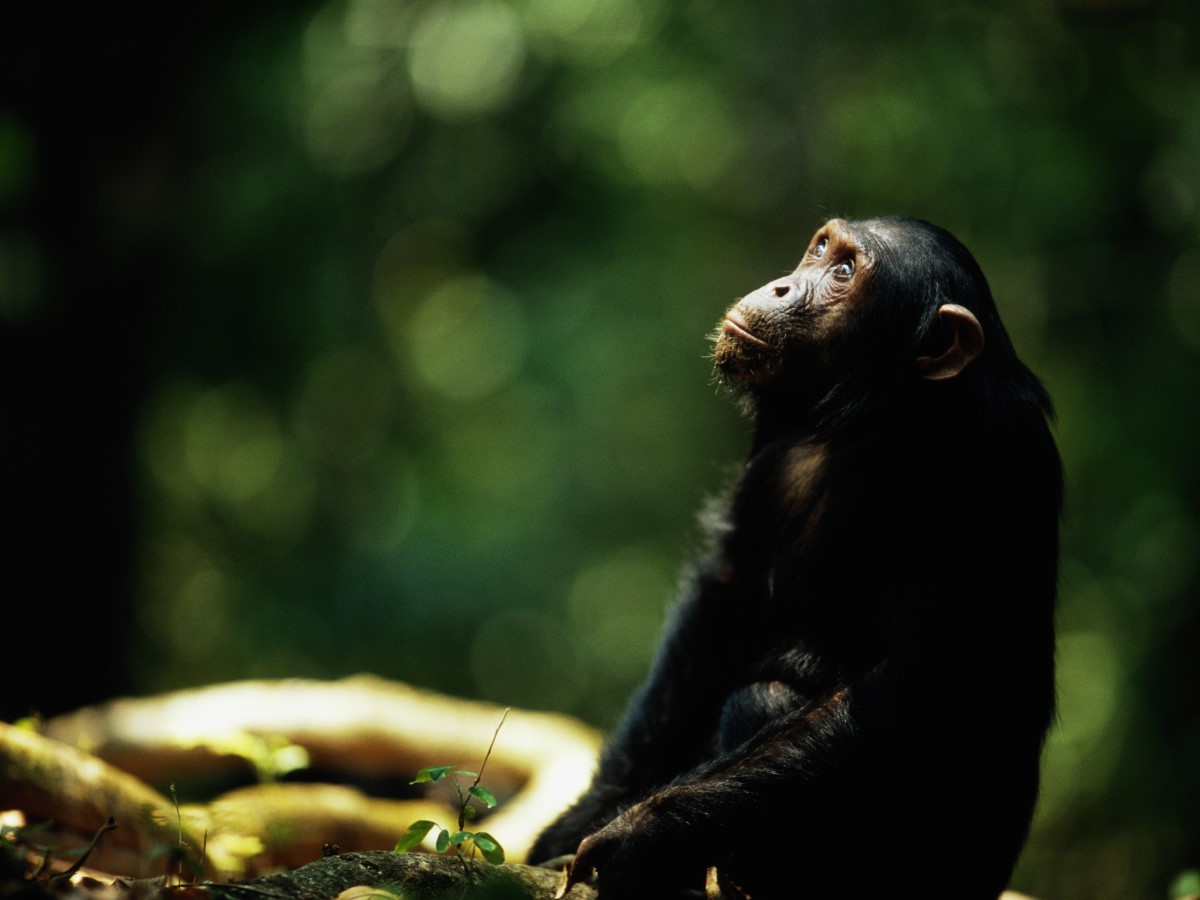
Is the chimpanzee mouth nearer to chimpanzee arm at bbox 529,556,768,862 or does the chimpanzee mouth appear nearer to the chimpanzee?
the chimpanzee

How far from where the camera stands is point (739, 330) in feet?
12.2

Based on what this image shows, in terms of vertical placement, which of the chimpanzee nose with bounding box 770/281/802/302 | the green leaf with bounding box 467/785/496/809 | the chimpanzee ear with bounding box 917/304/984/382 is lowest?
the green leaf with bounding box 467/785/496/809

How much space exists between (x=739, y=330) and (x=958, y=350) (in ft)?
2.26

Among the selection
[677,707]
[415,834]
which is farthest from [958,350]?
[415,834]

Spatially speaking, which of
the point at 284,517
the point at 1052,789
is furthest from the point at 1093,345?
the point at 284,517

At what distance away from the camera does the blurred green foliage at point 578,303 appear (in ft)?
30.5

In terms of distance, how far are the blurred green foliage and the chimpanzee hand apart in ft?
16.8

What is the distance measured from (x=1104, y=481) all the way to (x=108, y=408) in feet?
27.2

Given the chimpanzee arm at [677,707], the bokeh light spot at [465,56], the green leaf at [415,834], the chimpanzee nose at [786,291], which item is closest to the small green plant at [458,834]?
the green leaf at [415,834]

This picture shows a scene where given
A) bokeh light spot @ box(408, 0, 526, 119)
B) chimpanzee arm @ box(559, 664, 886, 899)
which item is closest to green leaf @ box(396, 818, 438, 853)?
chimpanzee arm @ box(559, 664, 886, 899)

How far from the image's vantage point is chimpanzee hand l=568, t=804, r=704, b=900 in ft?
9.48

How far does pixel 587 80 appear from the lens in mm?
12070

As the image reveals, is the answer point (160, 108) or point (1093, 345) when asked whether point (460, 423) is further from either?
point (1093, 345)

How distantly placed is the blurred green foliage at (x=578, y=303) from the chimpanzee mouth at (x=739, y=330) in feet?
15.0
